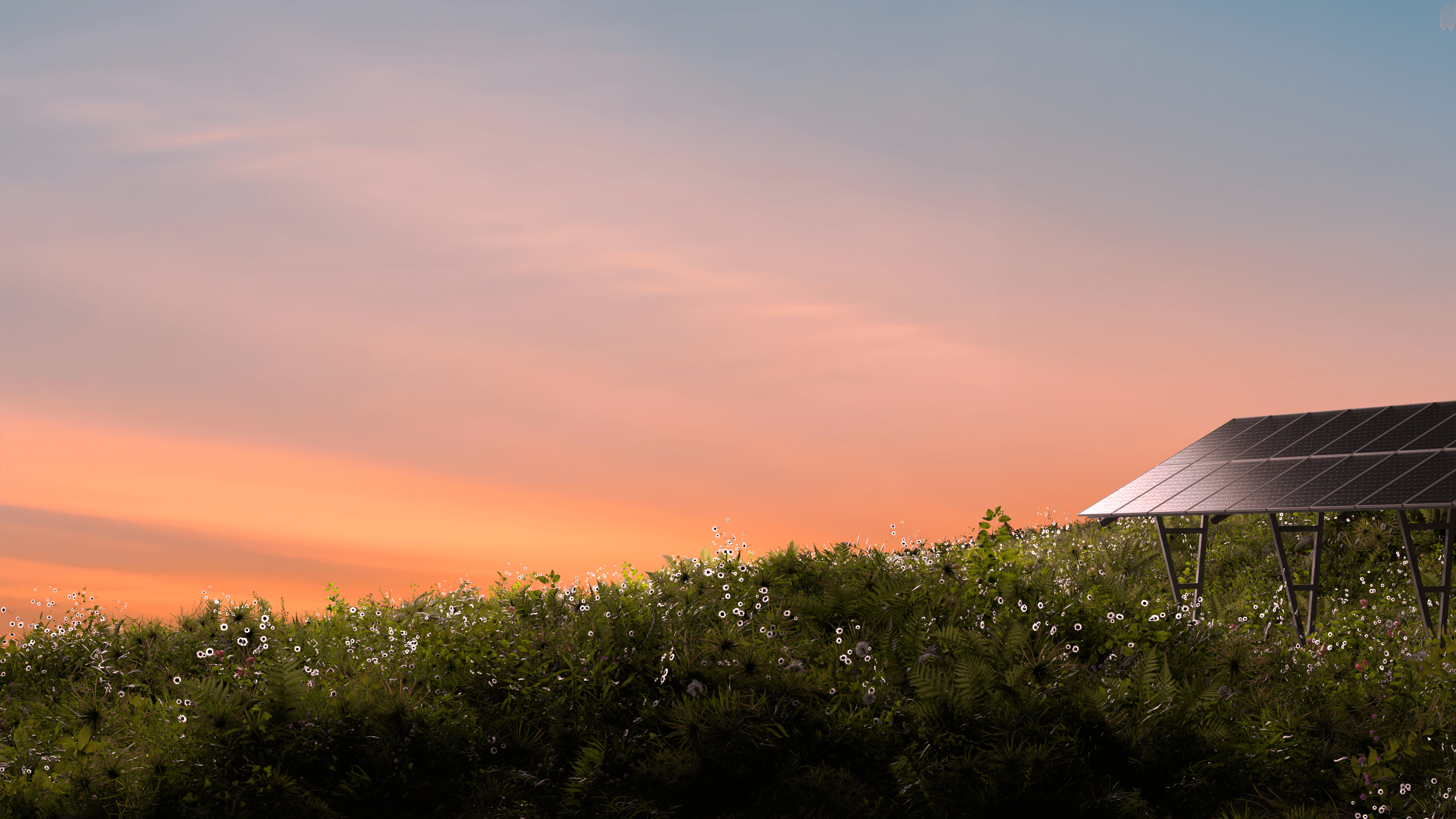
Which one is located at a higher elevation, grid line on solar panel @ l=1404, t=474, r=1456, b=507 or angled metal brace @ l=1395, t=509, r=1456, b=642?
grid line on solar panel @ l=1404, t=474, r=1456, b=507

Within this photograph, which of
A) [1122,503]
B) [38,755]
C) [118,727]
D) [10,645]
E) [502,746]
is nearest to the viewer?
[502,746]

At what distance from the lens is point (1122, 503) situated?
52.7ft

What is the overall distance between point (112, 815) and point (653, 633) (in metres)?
4.48

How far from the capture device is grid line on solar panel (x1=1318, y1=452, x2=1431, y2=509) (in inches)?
542

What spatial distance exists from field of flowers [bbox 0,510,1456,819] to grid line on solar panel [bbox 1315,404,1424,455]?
17.0 feet

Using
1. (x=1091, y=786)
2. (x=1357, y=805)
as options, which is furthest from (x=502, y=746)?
(x=1357, y=805)

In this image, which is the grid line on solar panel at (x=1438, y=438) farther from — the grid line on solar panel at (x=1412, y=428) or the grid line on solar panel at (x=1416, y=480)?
the grid line on solar panel at (x=1416, y=480)

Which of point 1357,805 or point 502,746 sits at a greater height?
point 502,746

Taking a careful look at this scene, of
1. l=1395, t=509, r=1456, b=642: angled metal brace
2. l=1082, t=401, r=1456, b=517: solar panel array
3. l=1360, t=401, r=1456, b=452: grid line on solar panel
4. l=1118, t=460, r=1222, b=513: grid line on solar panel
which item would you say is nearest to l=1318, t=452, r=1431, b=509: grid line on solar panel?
l=1082, t=401, r=1456, b=517: solar panel array

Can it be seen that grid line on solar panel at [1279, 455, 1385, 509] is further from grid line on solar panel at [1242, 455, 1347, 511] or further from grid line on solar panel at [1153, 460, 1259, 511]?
grid line on solar panel at [1153, 460, 1259, 511]

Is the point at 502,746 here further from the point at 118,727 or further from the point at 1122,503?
the point at 1122,503

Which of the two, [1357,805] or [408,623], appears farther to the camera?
[408,623]

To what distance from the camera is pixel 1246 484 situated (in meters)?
15.6

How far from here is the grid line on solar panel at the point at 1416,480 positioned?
13.4 m
